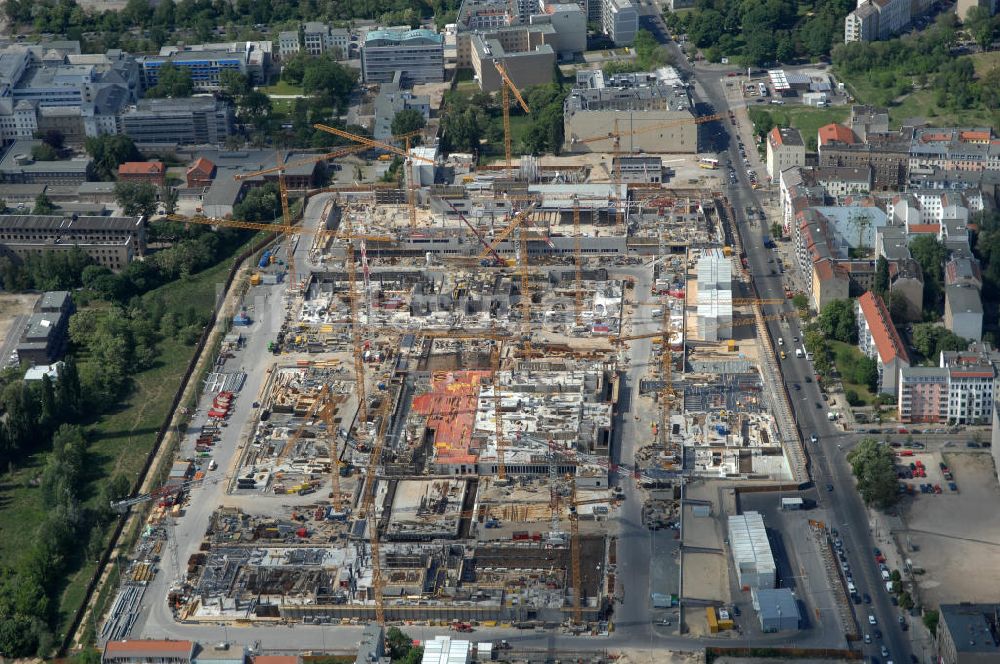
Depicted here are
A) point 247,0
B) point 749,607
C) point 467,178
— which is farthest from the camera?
point 247,0

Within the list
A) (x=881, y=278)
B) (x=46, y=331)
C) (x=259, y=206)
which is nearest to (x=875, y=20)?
(x=881, y=278)

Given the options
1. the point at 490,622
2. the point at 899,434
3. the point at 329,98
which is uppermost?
A: the point at 329,98

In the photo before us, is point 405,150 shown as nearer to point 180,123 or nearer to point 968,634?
point 180,123

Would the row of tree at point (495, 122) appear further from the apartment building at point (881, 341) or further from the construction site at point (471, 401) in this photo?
the apartment building at point (881, 341)

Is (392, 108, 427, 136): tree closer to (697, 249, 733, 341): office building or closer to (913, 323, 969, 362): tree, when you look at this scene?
(697, 249, 733, 341): office building

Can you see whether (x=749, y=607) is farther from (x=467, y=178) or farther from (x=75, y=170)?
(x=75, y=170)

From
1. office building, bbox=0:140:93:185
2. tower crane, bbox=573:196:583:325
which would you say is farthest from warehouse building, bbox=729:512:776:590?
office building, bbox=0:140:93:185

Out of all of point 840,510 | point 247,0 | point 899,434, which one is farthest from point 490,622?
point 247,0
